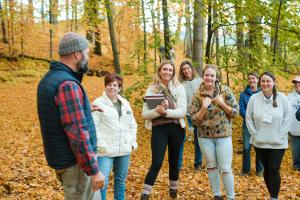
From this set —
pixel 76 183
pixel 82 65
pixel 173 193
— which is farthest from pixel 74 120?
pixel 173 193

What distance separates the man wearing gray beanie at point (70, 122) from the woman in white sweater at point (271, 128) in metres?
3.07

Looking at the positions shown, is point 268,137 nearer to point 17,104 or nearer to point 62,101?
point 62,101

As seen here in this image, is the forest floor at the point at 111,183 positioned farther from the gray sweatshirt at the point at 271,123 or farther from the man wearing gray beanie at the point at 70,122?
the man wearing gray beanie at the point at 70,122

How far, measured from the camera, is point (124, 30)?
2488cm

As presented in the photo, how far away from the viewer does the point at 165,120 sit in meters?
5.25

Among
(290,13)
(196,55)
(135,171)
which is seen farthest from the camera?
(196,55)

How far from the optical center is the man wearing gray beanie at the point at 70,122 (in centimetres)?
282

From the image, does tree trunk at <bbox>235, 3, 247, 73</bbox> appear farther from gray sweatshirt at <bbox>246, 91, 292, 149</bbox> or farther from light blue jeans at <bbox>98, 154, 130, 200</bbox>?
light blue jeans at <bbox>98, 154, 130, 200</bbox>

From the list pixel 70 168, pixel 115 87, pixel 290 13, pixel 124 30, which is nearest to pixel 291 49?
pixel 290 13

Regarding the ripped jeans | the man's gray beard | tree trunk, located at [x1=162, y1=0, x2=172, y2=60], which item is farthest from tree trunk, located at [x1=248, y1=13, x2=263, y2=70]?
the man's gray beard

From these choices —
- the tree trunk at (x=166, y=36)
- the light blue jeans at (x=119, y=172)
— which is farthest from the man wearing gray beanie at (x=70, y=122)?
the tree trunk at (x=166, y=36)

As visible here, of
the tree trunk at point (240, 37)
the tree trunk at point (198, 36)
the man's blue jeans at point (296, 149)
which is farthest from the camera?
the tree trunk at point (198, 36)

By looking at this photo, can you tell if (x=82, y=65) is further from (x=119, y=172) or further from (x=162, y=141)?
(x=162, y=141)

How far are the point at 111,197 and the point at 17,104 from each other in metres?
10.3
